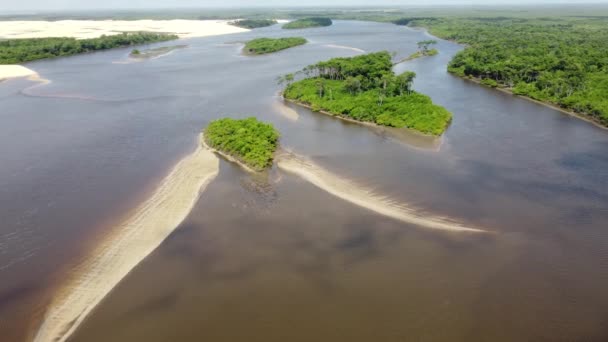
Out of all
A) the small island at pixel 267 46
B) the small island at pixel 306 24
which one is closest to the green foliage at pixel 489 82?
the small island at pixel 267 46

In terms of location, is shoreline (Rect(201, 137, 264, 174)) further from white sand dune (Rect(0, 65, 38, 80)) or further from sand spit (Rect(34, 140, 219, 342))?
white sand dune (Rect(0, 65, 38, 80))

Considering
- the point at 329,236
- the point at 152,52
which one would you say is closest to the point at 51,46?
the point at 152,52

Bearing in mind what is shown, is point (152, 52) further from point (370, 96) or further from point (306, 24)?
point (306, 24)

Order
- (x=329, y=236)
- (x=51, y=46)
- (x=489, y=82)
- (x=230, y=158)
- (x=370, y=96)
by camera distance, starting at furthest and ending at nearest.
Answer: (x=51, y=46) → (x=489, y=82) → (x=370, y=96) → (x=230, y=158) → (x=329, y=236)

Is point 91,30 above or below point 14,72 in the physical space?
above

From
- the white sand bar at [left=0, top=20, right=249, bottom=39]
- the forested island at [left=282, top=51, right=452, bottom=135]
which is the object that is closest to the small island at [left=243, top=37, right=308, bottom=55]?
the forested island at [left=282, top=51, right=452, bottom=135]

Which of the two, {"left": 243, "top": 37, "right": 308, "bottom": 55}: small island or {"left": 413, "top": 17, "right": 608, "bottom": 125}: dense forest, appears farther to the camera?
{"left": 243, "top": 37, "right": 308, "bottom": 55}: small island

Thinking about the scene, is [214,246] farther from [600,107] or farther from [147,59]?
[147,59]
